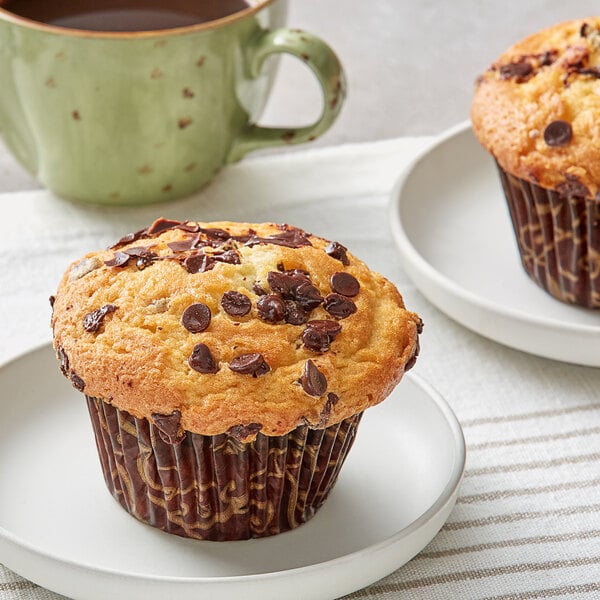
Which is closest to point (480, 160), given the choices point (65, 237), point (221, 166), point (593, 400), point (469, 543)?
point (221, 166)

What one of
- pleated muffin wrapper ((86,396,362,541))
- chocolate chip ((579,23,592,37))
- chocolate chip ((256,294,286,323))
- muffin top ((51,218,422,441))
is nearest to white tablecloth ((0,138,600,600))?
pleated muffin wrapper ((86,396,362,541))

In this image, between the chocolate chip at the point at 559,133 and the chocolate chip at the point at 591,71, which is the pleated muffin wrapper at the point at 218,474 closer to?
the chocolate chip at the point at 559,133

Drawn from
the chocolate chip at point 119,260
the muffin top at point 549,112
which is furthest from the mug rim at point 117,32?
the chocolate chip at point 119,260

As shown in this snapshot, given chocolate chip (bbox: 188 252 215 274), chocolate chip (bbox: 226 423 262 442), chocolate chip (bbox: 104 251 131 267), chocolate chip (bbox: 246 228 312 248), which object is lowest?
chocolate chip (bbox: 226 423 262 442)

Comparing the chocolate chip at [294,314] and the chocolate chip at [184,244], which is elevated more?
the chocolate chip at [184,244]

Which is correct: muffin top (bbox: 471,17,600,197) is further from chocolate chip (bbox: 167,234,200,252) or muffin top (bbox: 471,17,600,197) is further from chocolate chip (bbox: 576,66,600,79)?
chocolate chip (bbox: 167,234,200,252)

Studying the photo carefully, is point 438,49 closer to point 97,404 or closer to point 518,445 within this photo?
point 518,445
